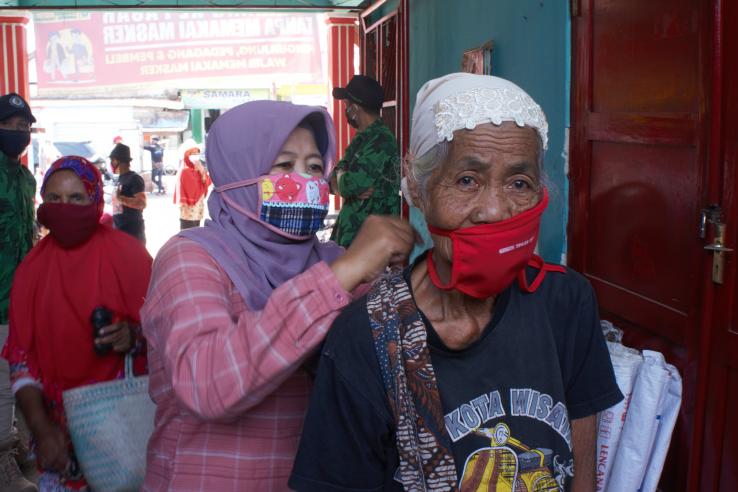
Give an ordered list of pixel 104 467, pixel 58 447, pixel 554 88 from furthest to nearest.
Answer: pixel 554 88 → pixel 58 447 → pixel 104 467

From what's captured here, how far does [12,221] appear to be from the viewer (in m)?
4.55

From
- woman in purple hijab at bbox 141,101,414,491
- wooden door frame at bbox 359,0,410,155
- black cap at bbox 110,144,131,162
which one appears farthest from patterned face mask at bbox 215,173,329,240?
black cap at bbox 110,144,131,162

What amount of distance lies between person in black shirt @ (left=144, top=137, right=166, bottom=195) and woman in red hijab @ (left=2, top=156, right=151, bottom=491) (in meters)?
20.9

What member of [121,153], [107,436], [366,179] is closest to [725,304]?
[107,436]

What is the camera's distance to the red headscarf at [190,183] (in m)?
10.3

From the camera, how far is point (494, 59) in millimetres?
4848

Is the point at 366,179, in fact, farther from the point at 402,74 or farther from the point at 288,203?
the point at 288,203

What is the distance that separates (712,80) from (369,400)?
1.72 metres

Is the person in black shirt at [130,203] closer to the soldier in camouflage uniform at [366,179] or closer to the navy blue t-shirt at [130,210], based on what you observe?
the navy blue t-shirt at [130,210]

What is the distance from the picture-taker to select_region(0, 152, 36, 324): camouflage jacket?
438 centimetres

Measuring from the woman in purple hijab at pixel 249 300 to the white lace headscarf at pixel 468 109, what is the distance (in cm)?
20

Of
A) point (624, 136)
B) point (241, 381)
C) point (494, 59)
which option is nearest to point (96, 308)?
point (241, 381)

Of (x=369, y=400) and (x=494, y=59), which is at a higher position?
(x=494, y=59)

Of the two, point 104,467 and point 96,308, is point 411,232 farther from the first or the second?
point 96,308
